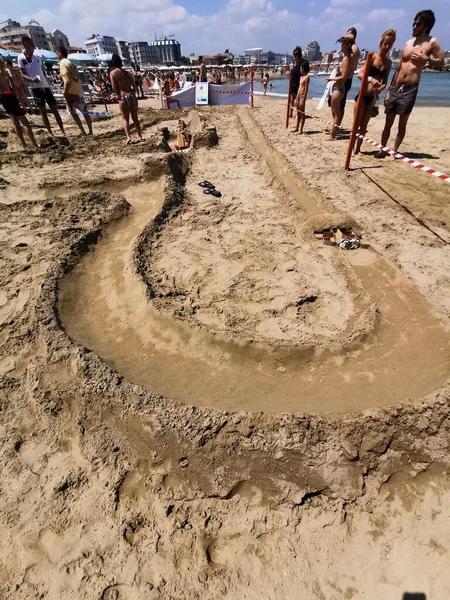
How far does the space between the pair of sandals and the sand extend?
3.77 feet

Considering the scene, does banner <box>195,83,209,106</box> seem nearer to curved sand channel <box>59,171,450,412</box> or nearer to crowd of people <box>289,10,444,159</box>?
crowd of people <box>289,10,444,159</box>

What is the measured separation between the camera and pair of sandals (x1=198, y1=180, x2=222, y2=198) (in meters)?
6.36

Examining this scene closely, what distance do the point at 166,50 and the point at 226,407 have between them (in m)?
178

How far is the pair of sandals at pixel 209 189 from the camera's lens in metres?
6.36

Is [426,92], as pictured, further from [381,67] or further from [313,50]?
[313,50]

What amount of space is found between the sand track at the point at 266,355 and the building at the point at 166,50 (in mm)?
166018

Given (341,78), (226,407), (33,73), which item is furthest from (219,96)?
(226,407)

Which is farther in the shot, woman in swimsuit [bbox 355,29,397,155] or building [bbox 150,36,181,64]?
building [bbox 150,36,181,64]

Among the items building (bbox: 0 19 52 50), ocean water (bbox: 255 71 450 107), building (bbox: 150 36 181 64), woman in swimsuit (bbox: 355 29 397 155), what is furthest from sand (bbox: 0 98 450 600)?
building (bbox: 150 36 181 64)

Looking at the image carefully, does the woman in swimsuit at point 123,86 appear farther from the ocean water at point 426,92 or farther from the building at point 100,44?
the building at point 100,44

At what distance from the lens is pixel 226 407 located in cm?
271

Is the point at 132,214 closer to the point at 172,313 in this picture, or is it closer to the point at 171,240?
the point at 171,240

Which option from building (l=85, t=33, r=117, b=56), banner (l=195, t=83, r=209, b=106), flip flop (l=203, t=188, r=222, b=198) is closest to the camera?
flip flop (l=203, t=188, r=222, b=198)

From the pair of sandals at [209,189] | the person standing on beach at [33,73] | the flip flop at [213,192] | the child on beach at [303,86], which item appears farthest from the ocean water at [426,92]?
the flip flop at [213,192]
